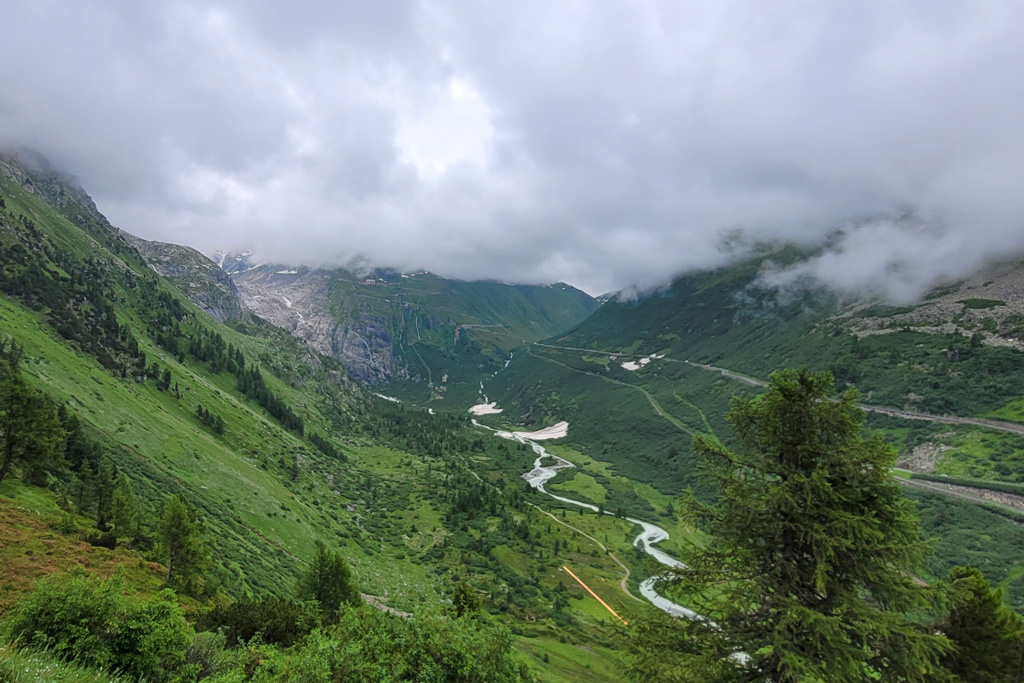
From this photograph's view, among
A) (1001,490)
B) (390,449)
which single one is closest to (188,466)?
(390,449)

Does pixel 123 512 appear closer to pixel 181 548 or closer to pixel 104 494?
pixel 104 494

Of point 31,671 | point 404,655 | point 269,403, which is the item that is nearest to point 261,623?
point 404,655

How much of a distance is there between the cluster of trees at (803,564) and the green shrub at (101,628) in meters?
16.2

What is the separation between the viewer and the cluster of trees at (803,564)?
10.6 m

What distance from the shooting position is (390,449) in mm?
159375

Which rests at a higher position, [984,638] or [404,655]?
[984,638]

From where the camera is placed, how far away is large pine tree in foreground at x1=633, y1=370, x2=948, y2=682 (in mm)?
10594

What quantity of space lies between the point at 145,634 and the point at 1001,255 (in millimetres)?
267045

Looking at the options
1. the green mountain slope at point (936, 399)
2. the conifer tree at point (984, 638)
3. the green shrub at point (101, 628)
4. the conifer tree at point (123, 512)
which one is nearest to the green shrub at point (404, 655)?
the green shrub at point (101, 628)

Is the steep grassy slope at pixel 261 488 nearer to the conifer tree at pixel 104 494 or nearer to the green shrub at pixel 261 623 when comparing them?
the conifer tree at pixel 104 494

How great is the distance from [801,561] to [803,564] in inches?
3.4

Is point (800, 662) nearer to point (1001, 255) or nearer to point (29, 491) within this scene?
point (29, 491)

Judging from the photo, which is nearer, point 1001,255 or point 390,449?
point 390,449

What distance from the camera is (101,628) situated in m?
14.8
